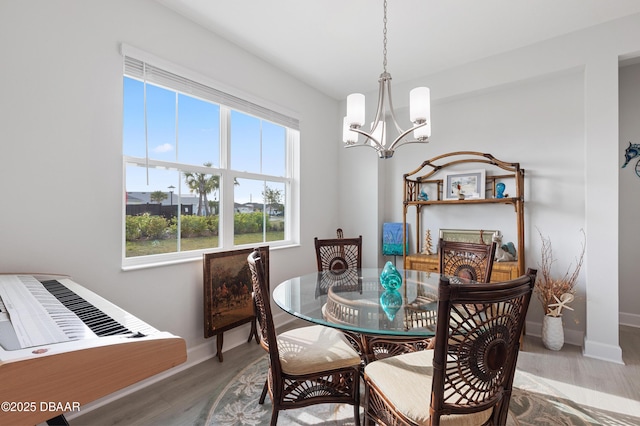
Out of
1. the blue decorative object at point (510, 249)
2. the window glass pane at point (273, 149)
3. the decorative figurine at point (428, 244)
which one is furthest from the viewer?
the decorative figurine at point (428, 244)

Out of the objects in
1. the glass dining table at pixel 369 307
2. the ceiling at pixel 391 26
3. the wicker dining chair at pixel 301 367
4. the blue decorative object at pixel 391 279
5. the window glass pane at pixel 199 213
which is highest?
the ceiling at pixel 391 26

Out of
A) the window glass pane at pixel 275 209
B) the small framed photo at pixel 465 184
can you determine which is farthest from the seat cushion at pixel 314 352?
the small framed photo at pixel 465 184

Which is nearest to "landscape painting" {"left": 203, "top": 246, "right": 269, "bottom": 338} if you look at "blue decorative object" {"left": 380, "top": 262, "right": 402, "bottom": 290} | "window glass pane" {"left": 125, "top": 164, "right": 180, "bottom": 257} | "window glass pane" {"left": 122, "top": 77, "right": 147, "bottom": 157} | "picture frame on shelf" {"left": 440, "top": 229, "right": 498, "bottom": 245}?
"window glass pane" {"left": 125, "top": 164, "right": 180, "bottom": 257}

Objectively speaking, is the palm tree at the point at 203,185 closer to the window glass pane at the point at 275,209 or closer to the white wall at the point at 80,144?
the white wall at the point at 80,144

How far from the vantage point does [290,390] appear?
5.17ft

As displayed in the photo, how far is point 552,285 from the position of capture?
2.84 metres

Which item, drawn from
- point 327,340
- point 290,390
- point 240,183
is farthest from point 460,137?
point 290,390

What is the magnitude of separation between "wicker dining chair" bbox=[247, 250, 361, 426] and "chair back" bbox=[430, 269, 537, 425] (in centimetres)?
60

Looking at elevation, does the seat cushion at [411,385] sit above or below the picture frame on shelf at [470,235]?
below

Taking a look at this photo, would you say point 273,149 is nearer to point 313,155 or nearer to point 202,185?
point 313,155

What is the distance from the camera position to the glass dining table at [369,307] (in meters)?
1.43

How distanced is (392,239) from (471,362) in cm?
284
